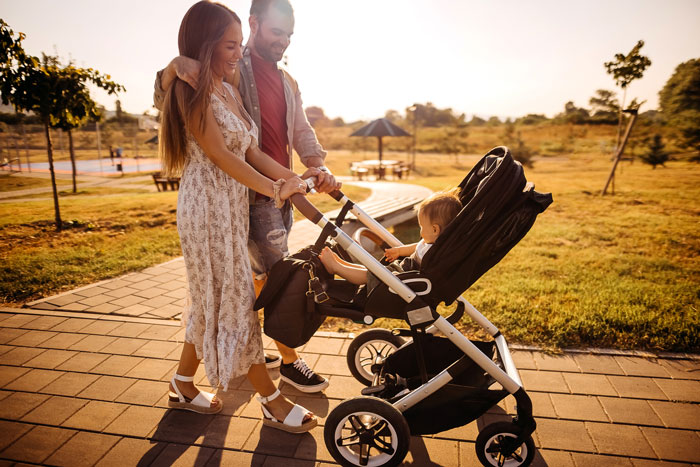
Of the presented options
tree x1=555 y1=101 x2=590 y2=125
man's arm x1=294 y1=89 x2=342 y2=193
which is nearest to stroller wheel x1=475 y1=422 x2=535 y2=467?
man's arm x1=294 y1=89 x2=342 y2=193

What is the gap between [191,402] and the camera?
8.16ft

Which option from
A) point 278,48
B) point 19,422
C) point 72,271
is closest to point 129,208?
point 72,271

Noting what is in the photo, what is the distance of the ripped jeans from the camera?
249 centimetres

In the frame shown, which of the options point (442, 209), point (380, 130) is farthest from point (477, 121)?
point (442, 209)

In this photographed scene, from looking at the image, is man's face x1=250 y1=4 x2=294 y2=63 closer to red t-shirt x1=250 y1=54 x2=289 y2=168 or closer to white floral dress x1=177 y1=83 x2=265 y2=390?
red t-shirt x1=250 y1=54 x2=289 y2=168

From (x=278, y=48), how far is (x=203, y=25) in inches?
26.3

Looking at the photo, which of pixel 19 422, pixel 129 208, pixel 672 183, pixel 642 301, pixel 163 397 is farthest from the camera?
Result: pixel 672 183

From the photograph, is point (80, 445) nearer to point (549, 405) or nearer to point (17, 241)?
point (549, 405)

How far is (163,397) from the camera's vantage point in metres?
2.67

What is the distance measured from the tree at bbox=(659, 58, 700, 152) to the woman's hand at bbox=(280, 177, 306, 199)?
22860mm

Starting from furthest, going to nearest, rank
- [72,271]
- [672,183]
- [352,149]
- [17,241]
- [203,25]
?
[352,149], [672,183], [17,241], [72,271], [203,25]

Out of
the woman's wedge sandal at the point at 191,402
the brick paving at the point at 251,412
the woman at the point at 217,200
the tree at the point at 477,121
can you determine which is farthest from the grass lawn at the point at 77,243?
the tree at the point at 477,121

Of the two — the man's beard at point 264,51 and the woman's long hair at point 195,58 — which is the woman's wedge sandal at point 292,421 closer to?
the woman's long hair at point 195,58

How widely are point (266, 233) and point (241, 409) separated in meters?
1.16
